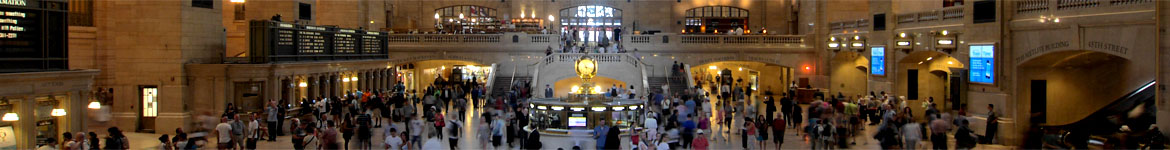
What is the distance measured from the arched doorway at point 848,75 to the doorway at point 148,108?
1817cm

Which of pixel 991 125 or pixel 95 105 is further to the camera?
pixel 991 125

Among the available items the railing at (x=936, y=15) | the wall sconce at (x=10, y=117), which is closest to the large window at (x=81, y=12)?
the wall sconce at (x=10, y=117)

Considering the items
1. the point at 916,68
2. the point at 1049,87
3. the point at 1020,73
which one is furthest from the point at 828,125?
the point at 916,68

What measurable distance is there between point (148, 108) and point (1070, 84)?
18.7 m

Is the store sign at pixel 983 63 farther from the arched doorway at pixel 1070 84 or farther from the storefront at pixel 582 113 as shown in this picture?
the storefront at pixel 582 113

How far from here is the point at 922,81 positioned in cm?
2497

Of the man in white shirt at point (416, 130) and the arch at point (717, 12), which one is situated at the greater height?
the arch at point (717, 12)

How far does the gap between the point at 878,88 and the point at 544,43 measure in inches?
464

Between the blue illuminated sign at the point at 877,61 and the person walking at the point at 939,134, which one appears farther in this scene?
the blue illuminated sign at the point at 877,61

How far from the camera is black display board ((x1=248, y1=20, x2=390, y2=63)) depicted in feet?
65.4

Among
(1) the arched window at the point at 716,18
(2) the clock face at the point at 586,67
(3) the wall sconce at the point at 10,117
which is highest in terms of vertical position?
(1) the arched window at the point at 716,18

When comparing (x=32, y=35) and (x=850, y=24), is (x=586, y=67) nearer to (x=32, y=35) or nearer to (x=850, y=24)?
(x=32, y=35)

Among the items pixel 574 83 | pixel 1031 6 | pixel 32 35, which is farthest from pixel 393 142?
pixel 574 83

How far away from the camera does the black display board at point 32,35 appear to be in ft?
43.4
